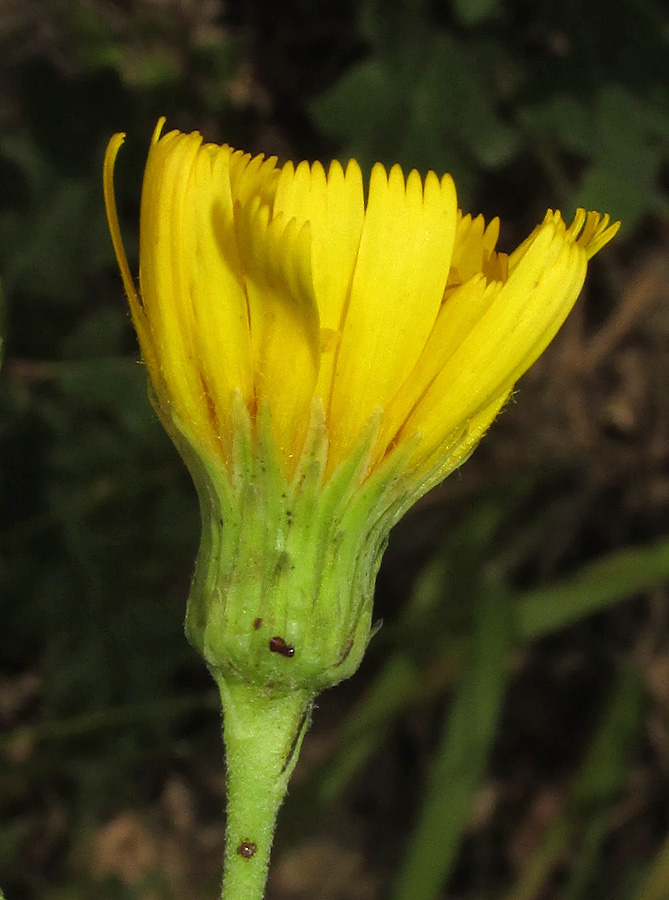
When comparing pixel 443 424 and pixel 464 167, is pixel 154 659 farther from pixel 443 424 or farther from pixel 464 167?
pixel 443 424

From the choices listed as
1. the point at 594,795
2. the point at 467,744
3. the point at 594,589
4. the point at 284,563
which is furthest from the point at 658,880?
the point at 284,563

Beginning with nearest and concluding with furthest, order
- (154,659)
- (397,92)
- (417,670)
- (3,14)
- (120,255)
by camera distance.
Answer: (120,255)
(397,92)
(154,659)
(417,670)
(3,14)

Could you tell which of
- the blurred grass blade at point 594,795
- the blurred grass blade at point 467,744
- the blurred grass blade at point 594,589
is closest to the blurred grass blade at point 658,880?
the blurred grass blade at point 594,795

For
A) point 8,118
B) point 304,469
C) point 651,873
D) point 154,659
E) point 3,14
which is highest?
point 304,469

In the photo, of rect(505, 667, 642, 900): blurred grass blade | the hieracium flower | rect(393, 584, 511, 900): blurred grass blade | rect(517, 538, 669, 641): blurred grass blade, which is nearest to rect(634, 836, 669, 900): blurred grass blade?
rect(505, 667, 642, 900): blurred grass blade

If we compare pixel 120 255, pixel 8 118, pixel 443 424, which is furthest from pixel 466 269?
pixel 8 118

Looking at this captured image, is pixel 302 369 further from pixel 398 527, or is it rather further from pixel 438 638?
pixel 398 527
